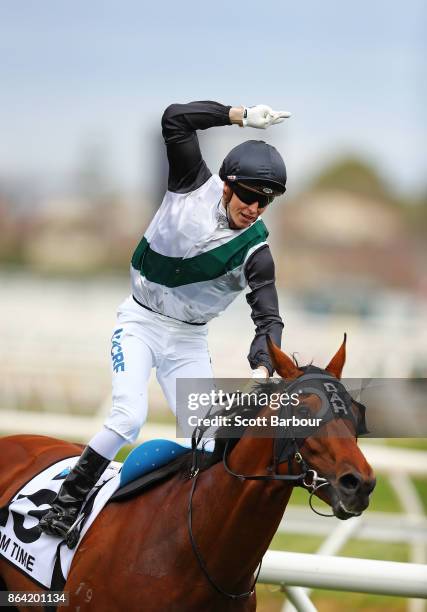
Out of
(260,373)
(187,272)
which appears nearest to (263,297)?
(187,272)

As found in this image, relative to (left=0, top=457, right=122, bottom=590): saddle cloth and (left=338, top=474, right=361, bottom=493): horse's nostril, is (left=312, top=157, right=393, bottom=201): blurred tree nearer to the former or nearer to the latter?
(left=0, top=457, right=122, bottom=590): saddle cloth

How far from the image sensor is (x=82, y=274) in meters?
43.5

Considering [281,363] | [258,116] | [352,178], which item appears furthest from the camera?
[352,178]

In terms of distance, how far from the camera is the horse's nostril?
9.76 ft

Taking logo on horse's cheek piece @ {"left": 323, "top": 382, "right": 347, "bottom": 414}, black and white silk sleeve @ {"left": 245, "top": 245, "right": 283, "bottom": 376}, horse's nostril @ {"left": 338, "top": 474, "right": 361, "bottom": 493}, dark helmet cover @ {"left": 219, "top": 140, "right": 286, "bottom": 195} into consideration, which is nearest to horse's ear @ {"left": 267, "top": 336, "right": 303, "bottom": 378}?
logo on horse's cheek piece @ {"left": 323, "top": 382, "right": 347, "bottom": 414}

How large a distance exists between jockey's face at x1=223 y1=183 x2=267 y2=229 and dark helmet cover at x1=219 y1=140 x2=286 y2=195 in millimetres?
62

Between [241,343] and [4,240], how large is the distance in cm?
3554

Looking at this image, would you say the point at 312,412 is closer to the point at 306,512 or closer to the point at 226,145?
the point at 306,512

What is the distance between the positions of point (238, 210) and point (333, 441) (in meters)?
1.02

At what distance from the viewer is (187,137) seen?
3.72 m

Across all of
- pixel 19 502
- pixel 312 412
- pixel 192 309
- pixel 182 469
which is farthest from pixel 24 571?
pixel 312 412

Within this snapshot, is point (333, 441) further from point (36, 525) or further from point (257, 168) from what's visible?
point (36, 525)

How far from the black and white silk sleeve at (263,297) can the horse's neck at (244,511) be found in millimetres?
379

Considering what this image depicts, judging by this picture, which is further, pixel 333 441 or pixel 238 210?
pixel 238 210
